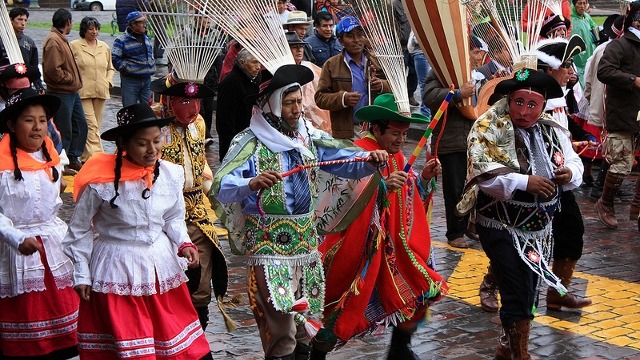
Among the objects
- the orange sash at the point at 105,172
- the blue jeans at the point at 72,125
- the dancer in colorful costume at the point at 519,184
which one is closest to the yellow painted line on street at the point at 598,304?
the dancer in colorful costume at the point at 519,184

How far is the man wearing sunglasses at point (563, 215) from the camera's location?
692 centimetres

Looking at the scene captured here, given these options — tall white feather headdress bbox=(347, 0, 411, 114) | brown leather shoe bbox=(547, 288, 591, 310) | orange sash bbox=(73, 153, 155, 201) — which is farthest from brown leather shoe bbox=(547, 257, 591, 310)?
orange sash bbox=(73, 153, 155, 201)

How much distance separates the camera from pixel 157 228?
17.7ft

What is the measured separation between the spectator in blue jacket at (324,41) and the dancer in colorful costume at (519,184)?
17.9ft

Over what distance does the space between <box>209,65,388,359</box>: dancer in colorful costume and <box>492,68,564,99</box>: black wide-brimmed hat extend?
1.07 meters

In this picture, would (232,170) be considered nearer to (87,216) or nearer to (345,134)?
(87,216)

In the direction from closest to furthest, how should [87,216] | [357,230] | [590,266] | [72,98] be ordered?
[87,216]
[357,230]
[590,266]
[72,98]

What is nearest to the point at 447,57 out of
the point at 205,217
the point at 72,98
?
the point at 205,217

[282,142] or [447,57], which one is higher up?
[447,57]

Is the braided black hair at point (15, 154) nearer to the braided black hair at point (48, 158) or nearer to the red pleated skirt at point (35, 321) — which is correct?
the braided black hair at point (48, 158)

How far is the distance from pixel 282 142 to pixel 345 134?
3.52 metres

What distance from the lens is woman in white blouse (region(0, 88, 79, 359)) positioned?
19.3 ft

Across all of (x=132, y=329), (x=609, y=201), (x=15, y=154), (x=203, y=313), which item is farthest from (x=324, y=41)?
(x=132, y=329)

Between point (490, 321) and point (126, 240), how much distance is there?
122 inches
